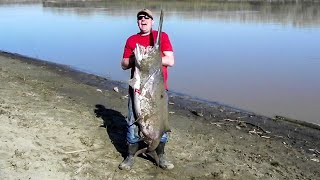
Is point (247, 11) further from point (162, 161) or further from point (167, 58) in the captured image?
point (167, 58)

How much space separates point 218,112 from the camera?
11391 millimetres

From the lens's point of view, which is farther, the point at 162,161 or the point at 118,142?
the point at 118,142

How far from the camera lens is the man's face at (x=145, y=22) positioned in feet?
18.5

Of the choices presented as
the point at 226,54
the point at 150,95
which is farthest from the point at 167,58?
the point at 226,54

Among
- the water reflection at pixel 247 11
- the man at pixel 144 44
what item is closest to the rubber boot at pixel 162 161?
the man at pixel 144 44

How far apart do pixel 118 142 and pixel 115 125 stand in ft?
3.42

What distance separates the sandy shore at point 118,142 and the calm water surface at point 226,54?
2.96 metres

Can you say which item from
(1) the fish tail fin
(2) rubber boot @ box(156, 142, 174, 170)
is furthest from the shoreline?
(1) the fish tail fin

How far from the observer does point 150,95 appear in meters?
5.59

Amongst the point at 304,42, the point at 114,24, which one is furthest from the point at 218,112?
the point at 114,24

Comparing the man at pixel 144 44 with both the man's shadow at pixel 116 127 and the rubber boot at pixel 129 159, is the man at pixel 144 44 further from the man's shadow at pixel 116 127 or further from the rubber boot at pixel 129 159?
the man's shadow at pixel 116 127

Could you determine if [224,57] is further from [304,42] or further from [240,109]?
[240,109]

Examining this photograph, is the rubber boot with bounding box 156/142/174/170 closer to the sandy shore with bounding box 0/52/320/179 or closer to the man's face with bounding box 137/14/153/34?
the sandy shore with bounding box 0/52/320/179

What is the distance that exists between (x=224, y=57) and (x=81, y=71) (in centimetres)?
637
